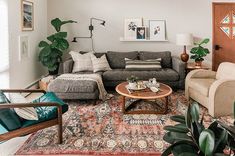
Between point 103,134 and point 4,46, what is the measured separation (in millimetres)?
2246

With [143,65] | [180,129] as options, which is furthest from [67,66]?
[180,129]

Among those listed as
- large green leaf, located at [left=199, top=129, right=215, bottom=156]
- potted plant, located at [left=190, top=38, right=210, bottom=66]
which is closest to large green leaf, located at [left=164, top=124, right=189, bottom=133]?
large green leaf, located at [left=199, top=129, right=215, bottom=156]

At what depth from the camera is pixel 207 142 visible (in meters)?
1.05

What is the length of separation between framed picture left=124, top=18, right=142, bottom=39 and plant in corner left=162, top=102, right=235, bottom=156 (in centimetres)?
498

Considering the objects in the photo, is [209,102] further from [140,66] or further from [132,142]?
[140,66]

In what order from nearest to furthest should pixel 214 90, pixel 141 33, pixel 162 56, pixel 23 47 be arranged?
1. pixel 214 90
2. pixel 23 47
3. pixel 162 56
4. pixel 141 33

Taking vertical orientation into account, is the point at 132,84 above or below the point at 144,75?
below

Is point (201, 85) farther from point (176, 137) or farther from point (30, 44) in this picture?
point (30, 44)

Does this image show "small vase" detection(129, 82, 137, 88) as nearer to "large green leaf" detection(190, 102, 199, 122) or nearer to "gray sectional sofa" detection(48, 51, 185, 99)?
"gray sectional sofa" detection(48, 51, 185, 99)

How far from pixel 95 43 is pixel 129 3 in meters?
1.29

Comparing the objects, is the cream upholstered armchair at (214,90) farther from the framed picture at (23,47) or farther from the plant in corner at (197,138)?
the framed picture at (23,47)

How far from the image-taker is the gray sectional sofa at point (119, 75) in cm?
Result: 428

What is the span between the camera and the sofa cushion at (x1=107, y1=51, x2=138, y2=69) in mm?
5773

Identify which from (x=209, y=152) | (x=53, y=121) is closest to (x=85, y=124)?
(x=53, y=121)
